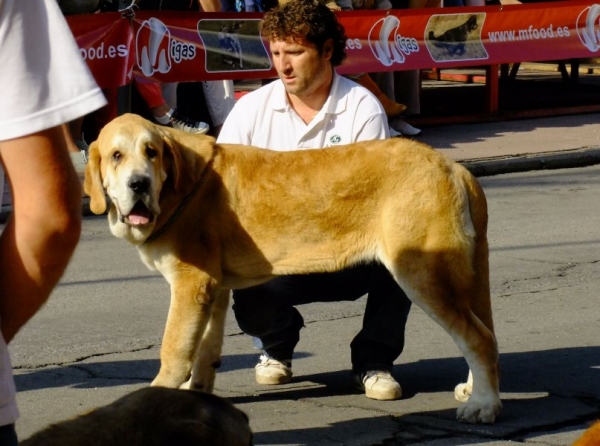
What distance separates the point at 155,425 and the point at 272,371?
3.70 m

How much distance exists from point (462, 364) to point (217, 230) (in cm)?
179

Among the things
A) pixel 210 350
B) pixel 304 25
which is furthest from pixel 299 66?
pixel 210 350

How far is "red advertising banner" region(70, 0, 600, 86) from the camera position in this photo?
38.0 ft

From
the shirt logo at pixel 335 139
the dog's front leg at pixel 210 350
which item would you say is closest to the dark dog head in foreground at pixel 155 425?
the dog's front leg at pixel 210 350

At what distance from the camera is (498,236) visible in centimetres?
941

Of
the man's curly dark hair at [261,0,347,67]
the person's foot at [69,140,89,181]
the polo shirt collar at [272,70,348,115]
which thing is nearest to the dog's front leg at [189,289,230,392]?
the polo shirt collar at [272,70,348,115]

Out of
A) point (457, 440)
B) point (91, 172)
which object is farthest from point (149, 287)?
point (457, 440)

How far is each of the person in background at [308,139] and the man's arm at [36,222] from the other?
3.51 meters

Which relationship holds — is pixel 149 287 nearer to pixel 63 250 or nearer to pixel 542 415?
pixel 542 415

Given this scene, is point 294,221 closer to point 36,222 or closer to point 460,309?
point 460,309

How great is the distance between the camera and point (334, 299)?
230 inches

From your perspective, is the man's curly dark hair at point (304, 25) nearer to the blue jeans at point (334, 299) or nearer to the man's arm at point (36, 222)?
the blue jeans at point (334, 299)

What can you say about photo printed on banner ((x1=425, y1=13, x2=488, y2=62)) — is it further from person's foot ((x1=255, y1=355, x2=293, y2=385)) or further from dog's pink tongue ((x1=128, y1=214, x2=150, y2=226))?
dog's pink tongue ((x1=128, y1=214, x2=150, y2=226))

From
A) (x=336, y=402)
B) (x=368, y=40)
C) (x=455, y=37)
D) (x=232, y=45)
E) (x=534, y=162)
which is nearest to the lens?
(x=336, y=402)
